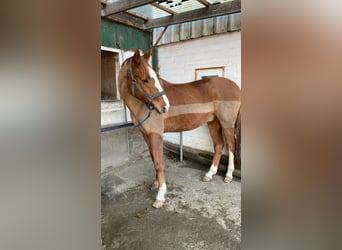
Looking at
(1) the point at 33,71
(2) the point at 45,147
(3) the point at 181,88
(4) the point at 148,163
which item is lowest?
(4) the point at 148,163

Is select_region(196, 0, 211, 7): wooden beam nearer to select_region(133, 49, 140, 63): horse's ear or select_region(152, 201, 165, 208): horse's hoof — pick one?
select_region(133, 49, 140, 63): horse's ear

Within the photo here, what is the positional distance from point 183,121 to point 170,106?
8.1 inches

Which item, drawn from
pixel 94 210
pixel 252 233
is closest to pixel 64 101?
pixel 94 210

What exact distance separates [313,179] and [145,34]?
122 inches

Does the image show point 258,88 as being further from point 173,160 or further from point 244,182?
point 173,160

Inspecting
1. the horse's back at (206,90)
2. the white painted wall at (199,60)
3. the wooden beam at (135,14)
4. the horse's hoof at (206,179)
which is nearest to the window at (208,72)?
the white painted wall at (199,60)

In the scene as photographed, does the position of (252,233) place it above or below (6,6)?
below

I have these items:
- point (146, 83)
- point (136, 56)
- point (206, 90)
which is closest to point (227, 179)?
point (206, 90)

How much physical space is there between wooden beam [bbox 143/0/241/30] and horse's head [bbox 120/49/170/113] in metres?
0.91

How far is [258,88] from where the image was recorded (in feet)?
0.97

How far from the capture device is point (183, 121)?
7.23 feet

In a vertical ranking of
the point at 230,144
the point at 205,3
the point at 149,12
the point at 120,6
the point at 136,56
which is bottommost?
the point at 230,144

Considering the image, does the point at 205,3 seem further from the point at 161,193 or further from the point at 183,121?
the point at 161,193

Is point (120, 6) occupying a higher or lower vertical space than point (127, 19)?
lower
